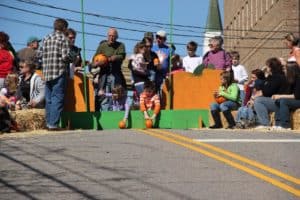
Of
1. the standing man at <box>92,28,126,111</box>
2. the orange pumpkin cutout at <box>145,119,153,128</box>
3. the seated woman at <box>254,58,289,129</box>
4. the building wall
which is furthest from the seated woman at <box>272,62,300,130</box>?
the building wall

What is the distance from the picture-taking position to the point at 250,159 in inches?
391

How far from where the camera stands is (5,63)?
1486cm

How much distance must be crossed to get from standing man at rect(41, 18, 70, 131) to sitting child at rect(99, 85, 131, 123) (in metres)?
1.33

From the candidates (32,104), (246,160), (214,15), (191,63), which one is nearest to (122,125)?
(32,104)

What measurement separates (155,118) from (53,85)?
2.27 m

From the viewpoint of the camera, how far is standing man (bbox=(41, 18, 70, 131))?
1335 cm

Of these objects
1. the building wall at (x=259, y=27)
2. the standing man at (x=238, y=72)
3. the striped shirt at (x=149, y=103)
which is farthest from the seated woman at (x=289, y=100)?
the building wall at (x=259, y=27)

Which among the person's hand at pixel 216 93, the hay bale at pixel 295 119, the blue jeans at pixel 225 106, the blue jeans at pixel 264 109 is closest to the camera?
the hay bale at pixel 295 119

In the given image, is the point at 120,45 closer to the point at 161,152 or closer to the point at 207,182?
the point at 161,152

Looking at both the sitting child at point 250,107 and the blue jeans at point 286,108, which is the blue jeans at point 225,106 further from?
the blue jeans at point 286,108

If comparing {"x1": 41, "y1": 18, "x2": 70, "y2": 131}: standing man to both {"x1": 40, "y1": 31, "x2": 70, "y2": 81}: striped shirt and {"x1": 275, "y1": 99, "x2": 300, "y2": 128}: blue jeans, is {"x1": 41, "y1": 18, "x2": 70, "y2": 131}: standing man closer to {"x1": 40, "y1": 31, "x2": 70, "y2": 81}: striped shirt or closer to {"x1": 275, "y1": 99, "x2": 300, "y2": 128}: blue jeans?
{"x1": 40, "y1": 31, "x2": 70, "y2": 81}: striped shirt

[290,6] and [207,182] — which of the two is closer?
[207,182]

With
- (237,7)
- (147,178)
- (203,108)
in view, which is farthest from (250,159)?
(237,7)

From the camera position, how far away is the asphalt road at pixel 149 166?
7945 mm
